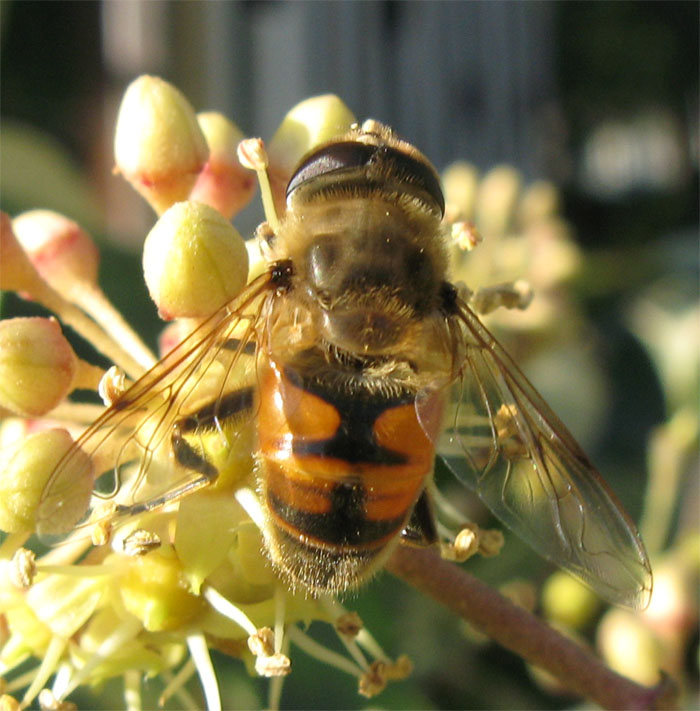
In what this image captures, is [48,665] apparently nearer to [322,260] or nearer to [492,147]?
[322,260]

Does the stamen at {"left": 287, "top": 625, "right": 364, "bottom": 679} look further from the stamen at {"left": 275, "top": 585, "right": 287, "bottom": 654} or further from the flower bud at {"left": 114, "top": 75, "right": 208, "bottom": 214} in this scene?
the flower bud at {"left": 114, "top": 75, "right": 208, "bottom": 214}

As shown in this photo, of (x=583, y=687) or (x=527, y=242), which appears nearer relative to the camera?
(x=583, y=687)

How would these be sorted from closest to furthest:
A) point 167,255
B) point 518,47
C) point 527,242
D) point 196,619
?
point 167,255 < point 196,619 < point 527,242 < point 518,47

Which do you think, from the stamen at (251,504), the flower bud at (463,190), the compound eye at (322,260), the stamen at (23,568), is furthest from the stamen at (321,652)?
the flower bud at (463,190)

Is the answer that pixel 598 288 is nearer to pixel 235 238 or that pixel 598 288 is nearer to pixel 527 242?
pixel 527 242

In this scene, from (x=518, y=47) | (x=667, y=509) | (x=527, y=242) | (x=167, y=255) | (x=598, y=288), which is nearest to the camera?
(x=167, y=255)

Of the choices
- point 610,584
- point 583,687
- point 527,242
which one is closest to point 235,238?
point 610,584

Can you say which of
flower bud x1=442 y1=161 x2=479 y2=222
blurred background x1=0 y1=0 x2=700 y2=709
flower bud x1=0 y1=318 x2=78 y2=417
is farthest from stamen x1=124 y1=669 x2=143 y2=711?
flower bud x1=442 y1=161 x2=479 y2=222

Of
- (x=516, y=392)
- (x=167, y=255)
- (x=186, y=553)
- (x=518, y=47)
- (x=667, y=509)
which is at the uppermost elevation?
(x=167, y=255)
